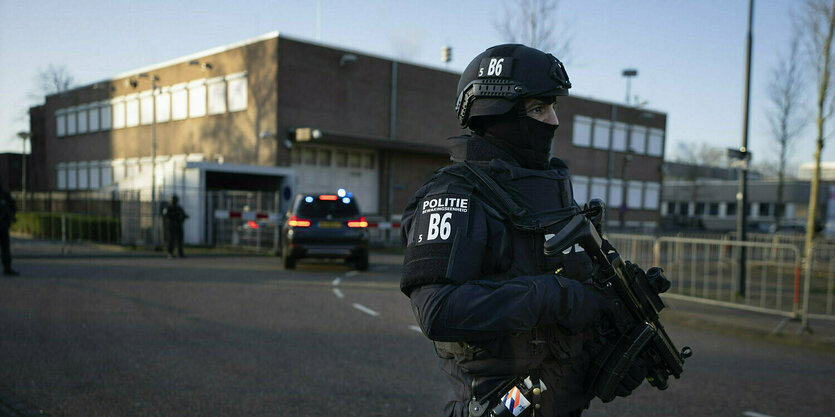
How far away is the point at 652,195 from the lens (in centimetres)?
4112

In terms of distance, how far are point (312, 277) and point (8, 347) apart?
673 centimetres

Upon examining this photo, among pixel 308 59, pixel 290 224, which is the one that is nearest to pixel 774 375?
pixel 290 224

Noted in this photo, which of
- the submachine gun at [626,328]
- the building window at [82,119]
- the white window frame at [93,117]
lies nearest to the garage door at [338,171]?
the white window frame at [93,117]

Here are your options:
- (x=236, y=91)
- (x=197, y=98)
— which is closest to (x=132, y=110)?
(x=197, y=98)

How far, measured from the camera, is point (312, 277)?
12.2m

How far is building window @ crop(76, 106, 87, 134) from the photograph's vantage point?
36344 millimetres

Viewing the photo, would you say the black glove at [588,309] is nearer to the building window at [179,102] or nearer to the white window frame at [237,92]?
the white window frame at [237,92]

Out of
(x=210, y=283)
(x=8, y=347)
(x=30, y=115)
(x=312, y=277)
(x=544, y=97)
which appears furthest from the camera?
(x=30, y=115)

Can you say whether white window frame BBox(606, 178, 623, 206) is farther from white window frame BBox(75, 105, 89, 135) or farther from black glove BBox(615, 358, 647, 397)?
black glove BBox(615, 358, 647, 397)

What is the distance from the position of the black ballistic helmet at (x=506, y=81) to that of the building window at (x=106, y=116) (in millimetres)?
36546

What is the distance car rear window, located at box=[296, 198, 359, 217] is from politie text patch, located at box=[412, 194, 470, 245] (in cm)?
1134

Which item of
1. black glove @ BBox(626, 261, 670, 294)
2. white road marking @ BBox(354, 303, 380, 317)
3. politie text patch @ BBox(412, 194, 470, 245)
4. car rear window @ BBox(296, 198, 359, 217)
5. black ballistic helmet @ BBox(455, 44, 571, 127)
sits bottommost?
white road marking @ BBox(354, 303, 380, 317)

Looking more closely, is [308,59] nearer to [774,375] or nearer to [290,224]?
[290,224]

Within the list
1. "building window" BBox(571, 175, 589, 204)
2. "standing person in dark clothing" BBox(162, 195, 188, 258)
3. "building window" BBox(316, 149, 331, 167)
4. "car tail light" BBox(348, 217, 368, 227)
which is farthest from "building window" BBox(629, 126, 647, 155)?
"standing person in dark clothing" BBox(162, 195, 188, 258)
